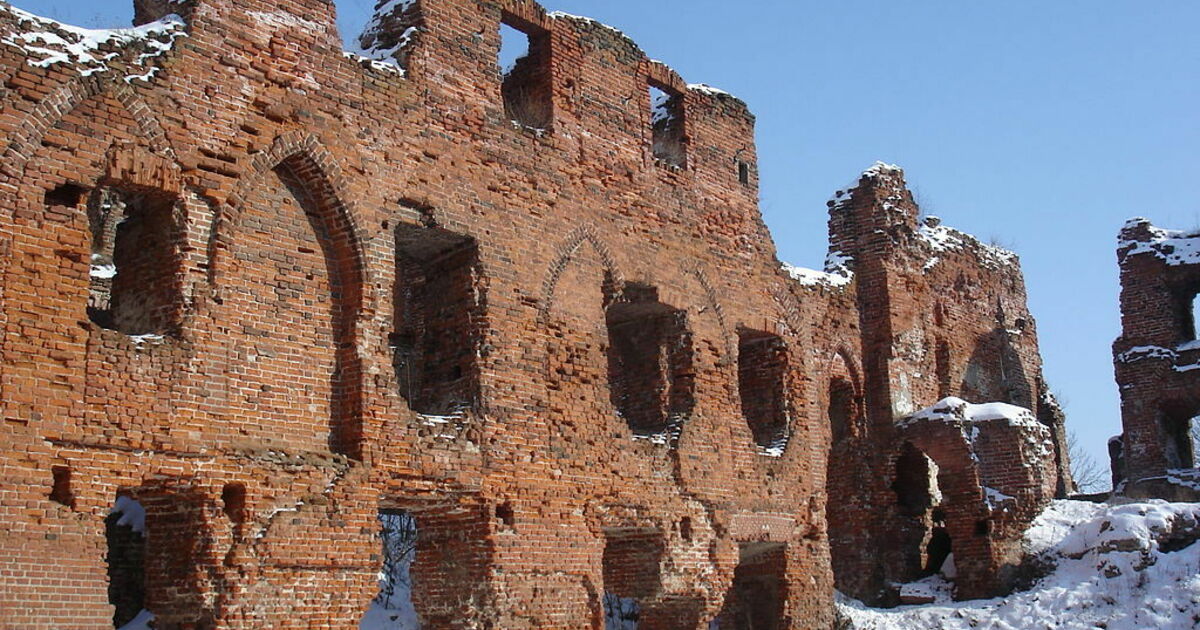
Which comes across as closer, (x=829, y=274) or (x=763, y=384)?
(x=763, y=384)

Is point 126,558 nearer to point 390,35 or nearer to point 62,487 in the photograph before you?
point 62,487

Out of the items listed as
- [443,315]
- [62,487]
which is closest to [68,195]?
[62,487]

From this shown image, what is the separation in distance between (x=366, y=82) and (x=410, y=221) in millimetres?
1220

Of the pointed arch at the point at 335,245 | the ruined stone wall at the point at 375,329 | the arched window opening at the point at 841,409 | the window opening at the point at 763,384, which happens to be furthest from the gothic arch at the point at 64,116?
the arched window opening at the point at 841,409

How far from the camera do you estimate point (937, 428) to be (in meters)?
17.1

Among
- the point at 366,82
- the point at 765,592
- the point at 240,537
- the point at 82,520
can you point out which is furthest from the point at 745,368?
the point at 82,520

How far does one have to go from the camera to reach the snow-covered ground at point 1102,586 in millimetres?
14078

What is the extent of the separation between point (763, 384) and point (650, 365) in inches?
83.2

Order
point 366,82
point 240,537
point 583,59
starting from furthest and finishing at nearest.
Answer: point 583,59 → point 366,82 → point 240,537

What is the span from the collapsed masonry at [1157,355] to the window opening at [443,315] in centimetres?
1410

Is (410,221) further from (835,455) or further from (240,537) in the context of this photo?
(835,455)

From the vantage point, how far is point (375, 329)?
10242 mm

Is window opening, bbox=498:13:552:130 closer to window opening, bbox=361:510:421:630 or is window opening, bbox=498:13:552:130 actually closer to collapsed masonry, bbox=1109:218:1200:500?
window opening, bbox=361:510:421:630

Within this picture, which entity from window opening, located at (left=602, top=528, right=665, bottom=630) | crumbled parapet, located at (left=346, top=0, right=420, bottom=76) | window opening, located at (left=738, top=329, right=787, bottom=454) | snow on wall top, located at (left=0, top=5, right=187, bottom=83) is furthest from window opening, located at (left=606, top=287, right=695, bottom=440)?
snow on wall top, located at (left=0, top=5, right=187, bottom=83)
